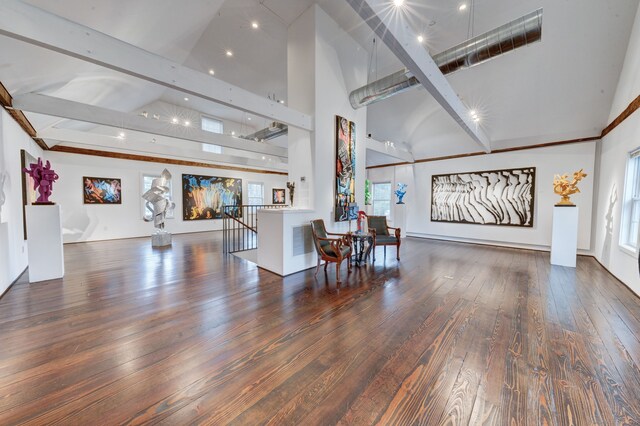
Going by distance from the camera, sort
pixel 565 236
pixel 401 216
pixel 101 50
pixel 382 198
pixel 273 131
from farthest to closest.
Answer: pixel 382 198 < pixel 401 216 < pixel 273 131 < pixel 565 236 < pixel 101 50

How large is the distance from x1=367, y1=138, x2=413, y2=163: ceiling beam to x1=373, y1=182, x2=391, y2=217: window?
54.4 inches

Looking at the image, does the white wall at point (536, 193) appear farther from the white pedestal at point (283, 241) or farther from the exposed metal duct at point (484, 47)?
the white pedestal at point (283, 241)

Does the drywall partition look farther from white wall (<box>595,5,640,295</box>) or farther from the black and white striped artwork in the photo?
the black and white striped artwork

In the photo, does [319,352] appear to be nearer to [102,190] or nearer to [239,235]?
[239,235]

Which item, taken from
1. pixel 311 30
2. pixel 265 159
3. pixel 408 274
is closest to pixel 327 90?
pixel 311 30

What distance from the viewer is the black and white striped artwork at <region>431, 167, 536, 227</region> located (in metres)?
6.16

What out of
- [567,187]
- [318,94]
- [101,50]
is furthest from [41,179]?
[567,187]

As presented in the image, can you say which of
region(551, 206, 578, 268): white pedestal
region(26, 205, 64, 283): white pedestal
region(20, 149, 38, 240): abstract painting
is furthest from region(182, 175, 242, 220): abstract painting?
region(551, 206, 578, 268): white pedestal

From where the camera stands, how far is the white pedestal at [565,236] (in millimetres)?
4504

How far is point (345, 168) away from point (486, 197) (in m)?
4.73

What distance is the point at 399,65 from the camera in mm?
5602

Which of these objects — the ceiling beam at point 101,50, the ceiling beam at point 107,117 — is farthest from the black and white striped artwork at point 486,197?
the ceiling beam at point 101,50

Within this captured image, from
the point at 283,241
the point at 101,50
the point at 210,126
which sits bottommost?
the point at 283,241

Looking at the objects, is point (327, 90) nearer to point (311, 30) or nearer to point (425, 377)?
point (311, 30)
